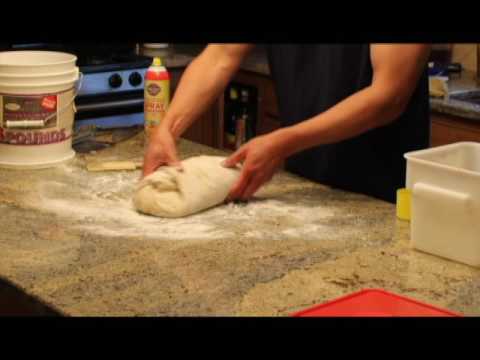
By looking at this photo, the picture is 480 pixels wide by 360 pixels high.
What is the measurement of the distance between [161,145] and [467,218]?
0.77m

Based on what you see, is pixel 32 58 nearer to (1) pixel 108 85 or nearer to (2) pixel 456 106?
(1) pixel 108 85

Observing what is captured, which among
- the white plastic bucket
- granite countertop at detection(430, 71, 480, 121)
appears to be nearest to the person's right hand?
the white plastic bucket

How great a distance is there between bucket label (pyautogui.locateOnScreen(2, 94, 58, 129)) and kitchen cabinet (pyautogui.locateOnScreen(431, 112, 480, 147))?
51.1 inches

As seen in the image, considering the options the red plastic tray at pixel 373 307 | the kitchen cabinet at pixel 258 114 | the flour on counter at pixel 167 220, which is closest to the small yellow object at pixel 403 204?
the flour on counter at pixel 167 220

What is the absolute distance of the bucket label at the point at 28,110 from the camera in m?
2.06

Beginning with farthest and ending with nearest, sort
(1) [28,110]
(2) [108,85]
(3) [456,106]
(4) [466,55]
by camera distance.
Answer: (4) [466,55] < (2) [108,85] < (3) [456,106] < (1) [28,110]

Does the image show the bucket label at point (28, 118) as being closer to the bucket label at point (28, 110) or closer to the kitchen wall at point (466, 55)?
the bucket label at point (28, 110)

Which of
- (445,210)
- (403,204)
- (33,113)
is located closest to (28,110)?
(33,113)

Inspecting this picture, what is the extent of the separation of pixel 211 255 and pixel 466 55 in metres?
2.18

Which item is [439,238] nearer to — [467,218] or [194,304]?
[467,218]

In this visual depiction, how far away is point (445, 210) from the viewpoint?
1.49 meters

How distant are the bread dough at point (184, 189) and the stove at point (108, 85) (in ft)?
3.80

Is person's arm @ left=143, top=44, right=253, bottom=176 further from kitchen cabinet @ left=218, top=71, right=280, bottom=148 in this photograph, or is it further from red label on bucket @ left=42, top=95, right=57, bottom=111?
kitchen cabinet @ left=218, top=71, right=280, bottom=148

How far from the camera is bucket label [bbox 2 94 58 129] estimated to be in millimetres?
2057
